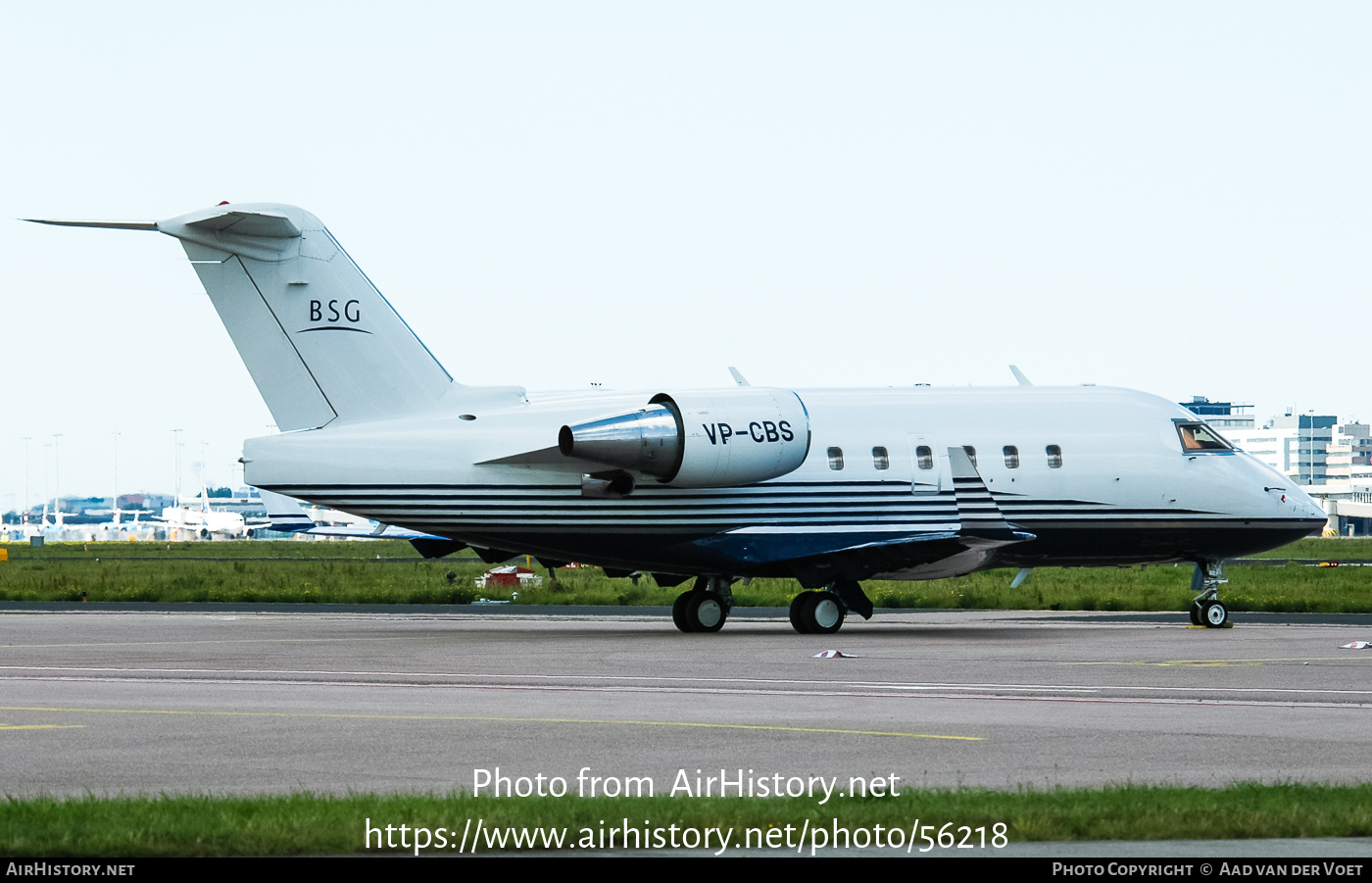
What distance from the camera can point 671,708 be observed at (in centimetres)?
1691

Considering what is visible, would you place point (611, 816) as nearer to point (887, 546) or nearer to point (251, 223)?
point (251, 223)

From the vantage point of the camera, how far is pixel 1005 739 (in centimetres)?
1416

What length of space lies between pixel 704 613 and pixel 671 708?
44.1 feet

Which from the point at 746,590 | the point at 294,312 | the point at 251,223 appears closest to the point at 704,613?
the point at 294,312

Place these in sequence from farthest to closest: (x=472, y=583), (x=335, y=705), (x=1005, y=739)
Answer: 1. (x=472, y=583)
2. (x=335, y=705)
3. (x=1005, y=739)

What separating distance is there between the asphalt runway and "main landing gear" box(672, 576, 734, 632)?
1.47ft

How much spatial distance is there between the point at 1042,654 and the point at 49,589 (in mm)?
32935

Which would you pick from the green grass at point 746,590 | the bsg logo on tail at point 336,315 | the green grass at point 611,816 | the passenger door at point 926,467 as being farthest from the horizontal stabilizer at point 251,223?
the green grass at point 611,816

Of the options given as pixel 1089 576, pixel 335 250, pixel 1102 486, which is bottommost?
pixel 1089 576

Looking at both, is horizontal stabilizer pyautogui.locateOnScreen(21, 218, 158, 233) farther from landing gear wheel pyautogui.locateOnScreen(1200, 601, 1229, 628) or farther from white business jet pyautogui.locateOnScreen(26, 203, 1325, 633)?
landing gear wheel pyautogui.locateOnScreen(1200, 601, 1229, 628)

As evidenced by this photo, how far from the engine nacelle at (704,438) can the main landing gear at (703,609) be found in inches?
103

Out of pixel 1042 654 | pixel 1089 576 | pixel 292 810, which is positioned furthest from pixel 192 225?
pixel 1089 576

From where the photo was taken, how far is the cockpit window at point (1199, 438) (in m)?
32.5

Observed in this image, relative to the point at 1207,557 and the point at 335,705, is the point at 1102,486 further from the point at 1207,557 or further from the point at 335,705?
the point at 335,705
